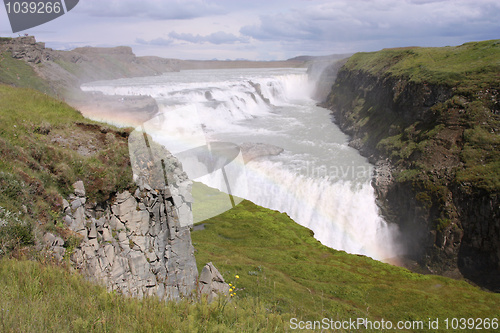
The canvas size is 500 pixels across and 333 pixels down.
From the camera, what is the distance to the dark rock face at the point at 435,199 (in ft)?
84.7

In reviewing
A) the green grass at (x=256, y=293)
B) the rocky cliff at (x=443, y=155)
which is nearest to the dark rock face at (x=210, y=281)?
the green grass at (x=256, y=293)

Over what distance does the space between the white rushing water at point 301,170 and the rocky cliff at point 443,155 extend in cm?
222

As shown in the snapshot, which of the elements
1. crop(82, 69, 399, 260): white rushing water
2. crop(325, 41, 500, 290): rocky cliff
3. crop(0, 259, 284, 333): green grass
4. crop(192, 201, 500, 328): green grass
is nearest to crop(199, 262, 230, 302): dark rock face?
crop(192, 201, 500, 328): green grass

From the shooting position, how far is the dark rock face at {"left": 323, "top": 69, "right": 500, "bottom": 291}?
25.8 meters

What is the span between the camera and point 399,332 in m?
16.7

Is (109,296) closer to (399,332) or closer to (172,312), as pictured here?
(172,312)

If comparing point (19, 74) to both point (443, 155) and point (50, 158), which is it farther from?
point (443, 155)

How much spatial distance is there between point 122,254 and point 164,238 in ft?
5.41

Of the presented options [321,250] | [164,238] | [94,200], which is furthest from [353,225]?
[94,200]

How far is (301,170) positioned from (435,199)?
1356cm

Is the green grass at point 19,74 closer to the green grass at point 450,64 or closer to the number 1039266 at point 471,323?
the green grass at point 450,64

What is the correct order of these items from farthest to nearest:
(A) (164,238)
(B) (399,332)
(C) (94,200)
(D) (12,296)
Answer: (B) (399,332), (A) (164,238), (C) (94,200), (D) (12,296)

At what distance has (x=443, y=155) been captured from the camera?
3183cm

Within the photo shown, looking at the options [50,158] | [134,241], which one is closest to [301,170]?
[134,241]
